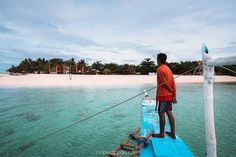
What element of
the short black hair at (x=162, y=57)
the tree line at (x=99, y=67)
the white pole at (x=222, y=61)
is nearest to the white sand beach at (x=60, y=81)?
the tree line at (x=99, y=67)

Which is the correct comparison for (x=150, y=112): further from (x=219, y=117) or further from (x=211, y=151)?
(x=219, y=117)

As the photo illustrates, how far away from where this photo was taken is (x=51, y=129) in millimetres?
7859

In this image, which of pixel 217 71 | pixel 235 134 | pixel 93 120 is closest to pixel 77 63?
pixel 217 71

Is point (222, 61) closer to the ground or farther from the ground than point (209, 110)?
Answer: farther from the ground

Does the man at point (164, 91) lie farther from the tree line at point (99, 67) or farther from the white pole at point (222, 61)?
the tree line at point (99, 67)

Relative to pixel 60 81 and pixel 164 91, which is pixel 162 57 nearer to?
pixel 164 91

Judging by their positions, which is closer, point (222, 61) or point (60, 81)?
point (222, 61)

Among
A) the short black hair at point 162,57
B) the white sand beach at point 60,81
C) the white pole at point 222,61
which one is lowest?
the white sand beach at point 60,81

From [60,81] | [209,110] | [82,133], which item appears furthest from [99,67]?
[209,110]

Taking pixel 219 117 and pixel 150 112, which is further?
pixel 219 117

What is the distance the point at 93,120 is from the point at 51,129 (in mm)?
2434

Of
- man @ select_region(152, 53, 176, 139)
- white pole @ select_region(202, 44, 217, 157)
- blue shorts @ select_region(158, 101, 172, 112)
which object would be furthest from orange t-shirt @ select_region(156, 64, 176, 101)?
white pole @ select_region(202, 44, 217, 157)

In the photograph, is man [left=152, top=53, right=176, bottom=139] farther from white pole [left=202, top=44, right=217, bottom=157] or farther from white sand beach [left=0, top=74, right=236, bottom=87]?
white sand beach [left=0, top=74, right=236, bottom=87]

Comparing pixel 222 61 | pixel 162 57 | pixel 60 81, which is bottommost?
pixel 60 81
